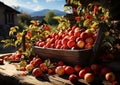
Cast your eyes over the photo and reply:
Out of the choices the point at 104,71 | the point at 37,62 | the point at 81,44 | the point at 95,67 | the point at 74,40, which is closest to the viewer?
Result: the point at 104,71

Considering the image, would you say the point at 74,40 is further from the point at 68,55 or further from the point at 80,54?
the point at 80,54

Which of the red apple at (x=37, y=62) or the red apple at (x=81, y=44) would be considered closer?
the red apple at (x=81, y=44)

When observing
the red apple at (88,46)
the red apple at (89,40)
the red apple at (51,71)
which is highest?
the red apple at (89,40)

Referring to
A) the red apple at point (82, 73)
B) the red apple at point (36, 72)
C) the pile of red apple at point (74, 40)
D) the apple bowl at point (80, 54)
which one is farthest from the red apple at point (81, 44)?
the red apple at point (36, 72)

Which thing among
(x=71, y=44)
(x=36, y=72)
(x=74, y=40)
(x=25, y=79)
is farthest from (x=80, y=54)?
(x=25, y=79)

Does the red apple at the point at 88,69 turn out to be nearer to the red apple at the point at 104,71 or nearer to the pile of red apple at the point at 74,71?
the pile of red apple at the point at 74,71

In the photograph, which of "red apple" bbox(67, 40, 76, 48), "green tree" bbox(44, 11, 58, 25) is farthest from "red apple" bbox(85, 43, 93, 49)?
"green tree" bbox(44, 11, 58, 25)

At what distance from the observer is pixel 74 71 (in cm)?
274

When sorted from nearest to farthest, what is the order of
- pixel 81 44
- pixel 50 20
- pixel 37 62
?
pixel 81 44 < pixel 37 62 < pixel 50 20

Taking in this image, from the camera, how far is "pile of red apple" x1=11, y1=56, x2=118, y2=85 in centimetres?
241

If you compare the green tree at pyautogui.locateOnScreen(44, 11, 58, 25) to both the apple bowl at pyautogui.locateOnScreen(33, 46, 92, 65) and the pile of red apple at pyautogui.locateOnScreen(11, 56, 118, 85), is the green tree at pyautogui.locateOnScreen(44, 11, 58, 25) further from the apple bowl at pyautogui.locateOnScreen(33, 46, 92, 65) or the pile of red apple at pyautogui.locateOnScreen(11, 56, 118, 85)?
the pile of red apple at pyautogui.locateOnScreen(11, 56, 118, 85)

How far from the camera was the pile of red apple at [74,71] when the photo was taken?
2.41 metres

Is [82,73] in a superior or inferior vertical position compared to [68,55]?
inferior

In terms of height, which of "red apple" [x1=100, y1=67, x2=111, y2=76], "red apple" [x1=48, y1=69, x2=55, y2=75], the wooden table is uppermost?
"red apple" [x1=100, y1=67, x2=111, y2=76]
